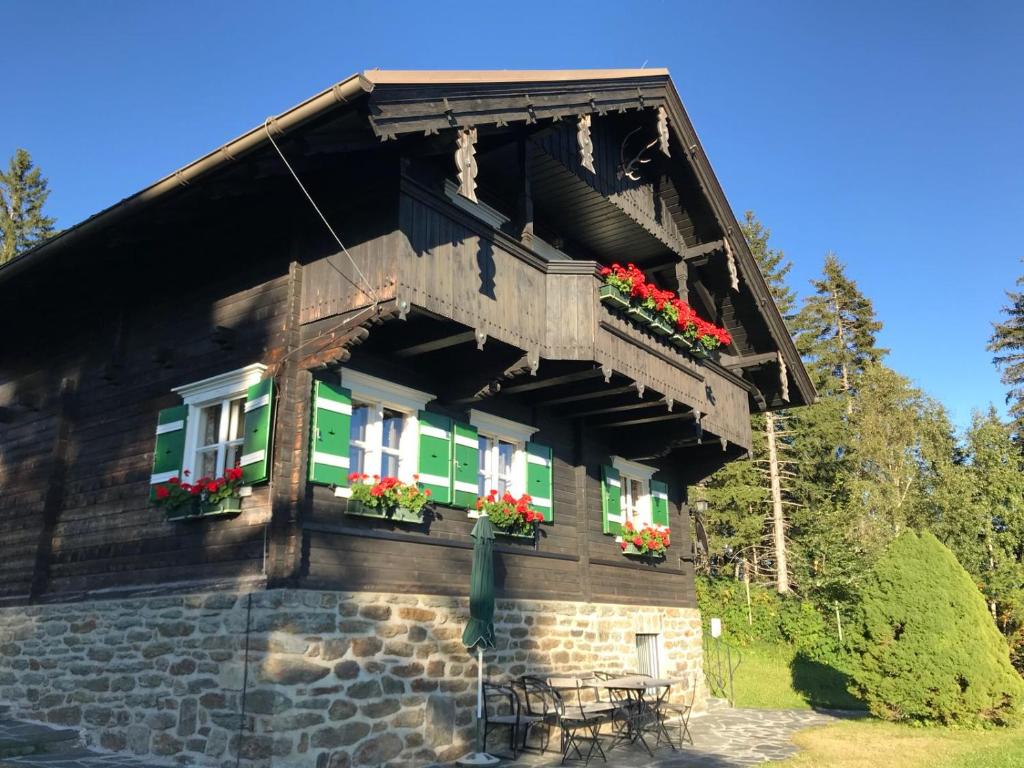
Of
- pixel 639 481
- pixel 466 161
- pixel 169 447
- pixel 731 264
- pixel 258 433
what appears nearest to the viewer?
pixel 466 161

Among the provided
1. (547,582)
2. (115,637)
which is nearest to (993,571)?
(547,582)

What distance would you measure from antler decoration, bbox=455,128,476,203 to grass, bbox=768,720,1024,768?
6906 mm

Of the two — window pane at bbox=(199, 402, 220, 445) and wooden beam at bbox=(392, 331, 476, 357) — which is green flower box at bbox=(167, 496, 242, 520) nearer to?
window pane at bbox=(199, 402, 220, 445)

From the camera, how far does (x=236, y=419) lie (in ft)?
29.6

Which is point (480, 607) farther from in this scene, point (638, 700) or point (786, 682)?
point (786, 682)

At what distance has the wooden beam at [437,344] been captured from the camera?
871cm

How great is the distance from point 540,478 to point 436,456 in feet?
7.46

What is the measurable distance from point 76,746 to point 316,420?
4.60 meters

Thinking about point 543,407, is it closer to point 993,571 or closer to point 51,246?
point 51,246

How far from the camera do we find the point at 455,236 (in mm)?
8633

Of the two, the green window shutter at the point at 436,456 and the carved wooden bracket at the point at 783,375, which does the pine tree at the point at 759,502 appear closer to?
the carved wooden bracket at the point at 783,375

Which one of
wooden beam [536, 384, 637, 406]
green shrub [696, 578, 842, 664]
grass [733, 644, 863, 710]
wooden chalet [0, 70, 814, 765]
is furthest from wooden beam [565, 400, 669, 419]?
green shrub [696, 578, 842, 664]

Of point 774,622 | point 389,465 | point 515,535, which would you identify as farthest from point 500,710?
point 774,622

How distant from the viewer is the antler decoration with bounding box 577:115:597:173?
375 inches
